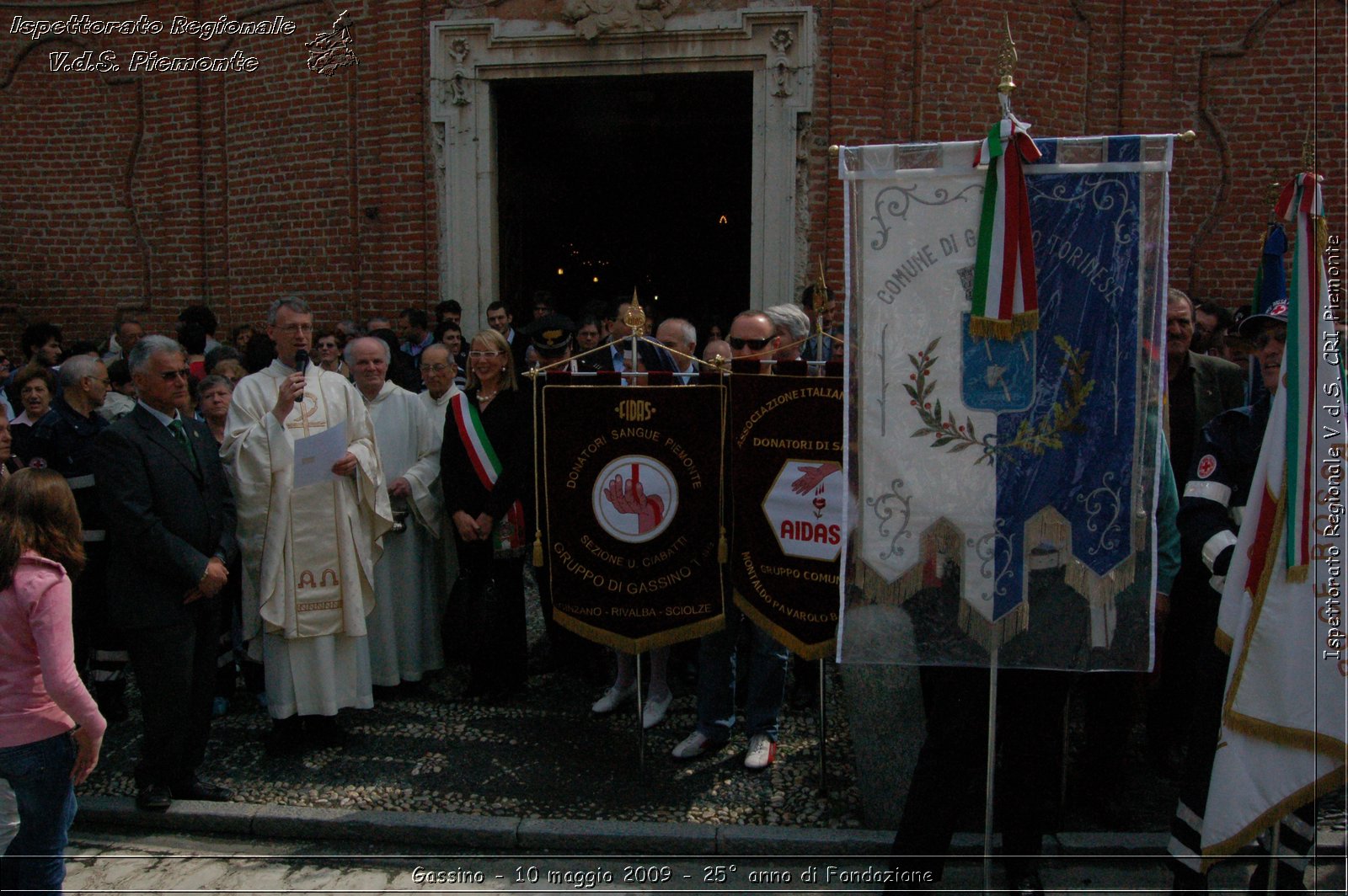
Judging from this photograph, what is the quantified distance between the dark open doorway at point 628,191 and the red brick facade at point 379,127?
112cm

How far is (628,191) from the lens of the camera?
1638 centimetres

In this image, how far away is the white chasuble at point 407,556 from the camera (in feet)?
18.8

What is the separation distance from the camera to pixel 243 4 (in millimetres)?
10148

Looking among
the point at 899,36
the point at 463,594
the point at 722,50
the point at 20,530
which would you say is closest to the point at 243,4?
the point at 722,50

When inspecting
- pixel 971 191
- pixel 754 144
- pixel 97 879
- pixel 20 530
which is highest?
pixel 754 144

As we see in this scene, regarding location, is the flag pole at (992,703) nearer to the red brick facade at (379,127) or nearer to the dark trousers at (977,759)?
the dark trousers at (977,759)

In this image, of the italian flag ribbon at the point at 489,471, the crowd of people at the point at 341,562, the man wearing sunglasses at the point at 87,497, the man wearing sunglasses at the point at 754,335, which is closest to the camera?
the crowd of people at the point at 341,562

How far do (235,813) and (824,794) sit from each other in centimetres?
258

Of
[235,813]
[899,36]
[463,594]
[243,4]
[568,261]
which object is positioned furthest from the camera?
[568,261]

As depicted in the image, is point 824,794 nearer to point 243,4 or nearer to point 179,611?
point 179,611

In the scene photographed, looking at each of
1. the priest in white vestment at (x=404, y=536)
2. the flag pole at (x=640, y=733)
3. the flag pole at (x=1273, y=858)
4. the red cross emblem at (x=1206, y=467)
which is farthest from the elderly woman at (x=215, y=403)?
the flag pole at (x=1273, y=858)

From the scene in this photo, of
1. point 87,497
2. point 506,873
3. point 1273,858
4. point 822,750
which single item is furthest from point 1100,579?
point 87,497

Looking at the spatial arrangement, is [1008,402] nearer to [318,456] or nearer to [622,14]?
[318,456]

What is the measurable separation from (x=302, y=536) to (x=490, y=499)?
97 cm
